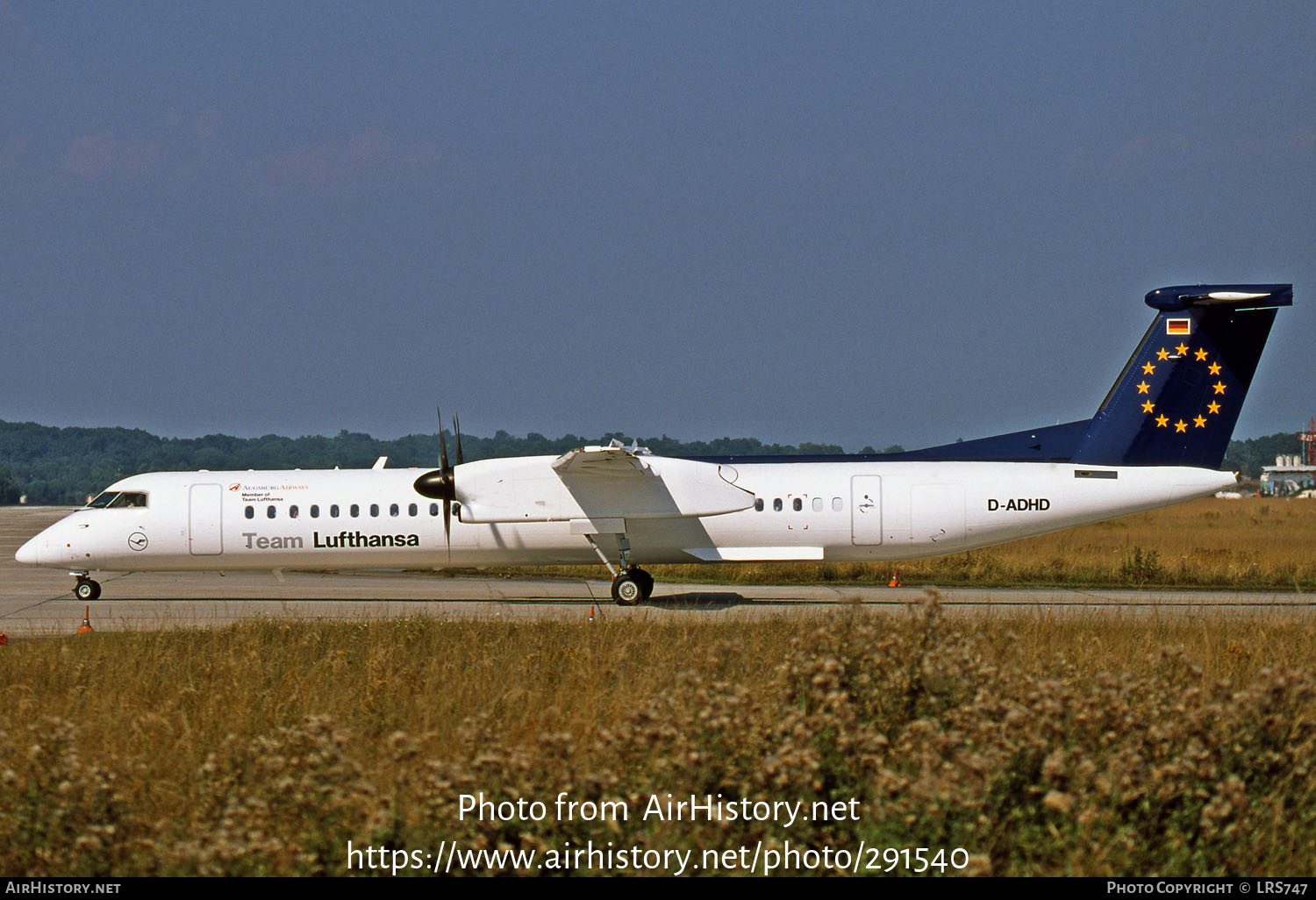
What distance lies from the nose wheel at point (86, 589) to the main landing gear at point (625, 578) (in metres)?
10.6

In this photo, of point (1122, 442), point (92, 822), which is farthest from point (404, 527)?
point (92, 822)

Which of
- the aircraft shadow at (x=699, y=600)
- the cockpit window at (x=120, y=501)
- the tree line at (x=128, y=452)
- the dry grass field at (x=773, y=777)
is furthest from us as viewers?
the tree line at (x=128, y=452)

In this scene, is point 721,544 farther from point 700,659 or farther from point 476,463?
point 700,659

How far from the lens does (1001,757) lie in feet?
20.3

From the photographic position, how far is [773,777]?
21.1 ft

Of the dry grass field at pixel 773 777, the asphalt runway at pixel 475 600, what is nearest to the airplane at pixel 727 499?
the asphalt runway at pixel 475 600

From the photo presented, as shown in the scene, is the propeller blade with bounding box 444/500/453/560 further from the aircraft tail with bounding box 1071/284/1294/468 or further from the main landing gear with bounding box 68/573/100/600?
the aircraft tail with bounding box 1071/284/1294/468

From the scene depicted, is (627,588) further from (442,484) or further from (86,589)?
(86,589)

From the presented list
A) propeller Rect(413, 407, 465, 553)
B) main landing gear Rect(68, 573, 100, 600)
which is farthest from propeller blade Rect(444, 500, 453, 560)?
main landing gear Rect(68, 573, 100, 600)

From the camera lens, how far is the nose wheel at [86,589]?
75.4 feet

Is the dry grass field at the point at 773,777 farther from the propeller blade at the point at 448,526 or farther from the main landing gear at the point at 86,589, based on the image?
the main landing gear at the point at 86,589

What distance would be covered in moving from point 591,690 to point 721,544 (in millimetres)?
11950

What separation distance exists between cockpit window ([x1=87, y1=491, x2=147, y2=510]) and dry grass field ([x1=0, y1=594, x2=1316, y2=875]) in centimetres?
1474
